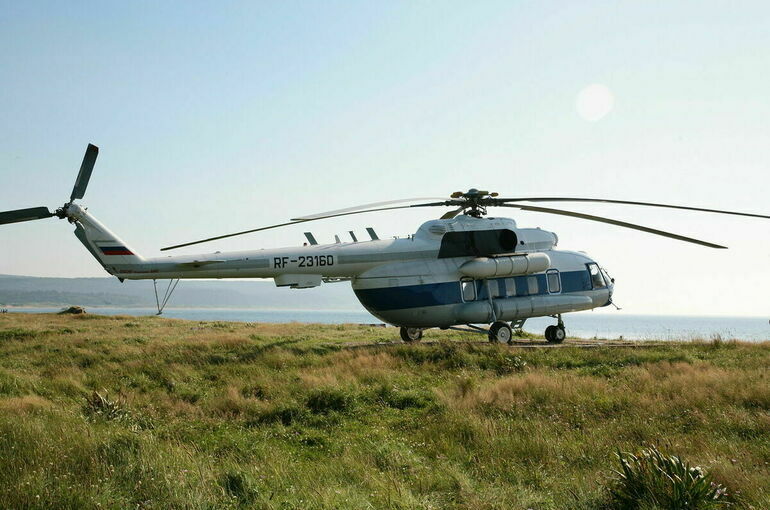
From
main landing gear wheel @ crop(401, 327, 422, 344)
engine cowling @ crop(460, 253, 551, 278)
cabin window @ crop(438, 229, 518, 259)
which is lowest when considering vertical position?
main landing gear wheel @ crop(401, 327, 422, 344)

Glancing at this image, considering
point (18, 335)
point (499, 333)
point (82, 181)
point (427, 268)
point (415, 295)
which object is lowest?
point (499, 333)

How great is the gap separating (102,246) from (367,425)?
11563 millimetres

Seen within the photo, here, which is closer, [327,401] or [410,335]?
[327,401]

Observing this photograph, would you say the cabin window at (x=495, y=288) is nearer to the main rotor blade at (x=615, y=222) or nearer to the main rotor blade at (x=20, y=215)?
the main rotor blade at (x=615, y=222)

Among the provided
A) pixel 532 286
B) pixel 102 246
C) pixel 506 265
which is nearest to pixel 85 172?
pixel 102 246

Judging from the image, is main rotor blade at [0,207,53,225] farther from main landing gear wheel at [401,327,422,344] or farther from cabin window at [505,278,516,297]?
cabin window at [505,278,516,297]

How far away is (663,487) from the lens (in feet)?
20.2

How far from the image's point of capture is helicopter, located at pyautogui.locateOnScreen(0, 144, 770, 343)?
17.8 m

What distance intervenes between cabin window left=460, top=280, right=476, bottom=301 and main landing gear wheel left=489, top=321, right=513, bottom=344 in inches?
51.6

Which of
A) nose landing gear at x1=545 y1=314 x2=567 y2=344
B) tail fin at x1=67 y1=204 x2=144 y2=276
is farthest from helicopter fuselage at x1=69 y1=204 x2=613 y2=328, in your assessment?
nose landing gear at x1=545 y1=314 x2=567 y2=344

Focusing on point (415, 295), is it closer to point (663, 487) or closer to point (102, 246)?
point (102, 246)

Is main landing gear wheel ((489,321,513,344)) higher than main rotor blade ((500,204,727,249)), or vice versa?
main rotor blade ((500,204,727,249))

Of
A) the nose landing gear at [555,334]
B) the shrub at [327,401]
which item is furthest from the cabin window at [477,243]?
the shrub at [327,401]

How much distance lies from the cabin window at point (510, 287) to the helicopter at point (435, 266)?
4 centimetres
